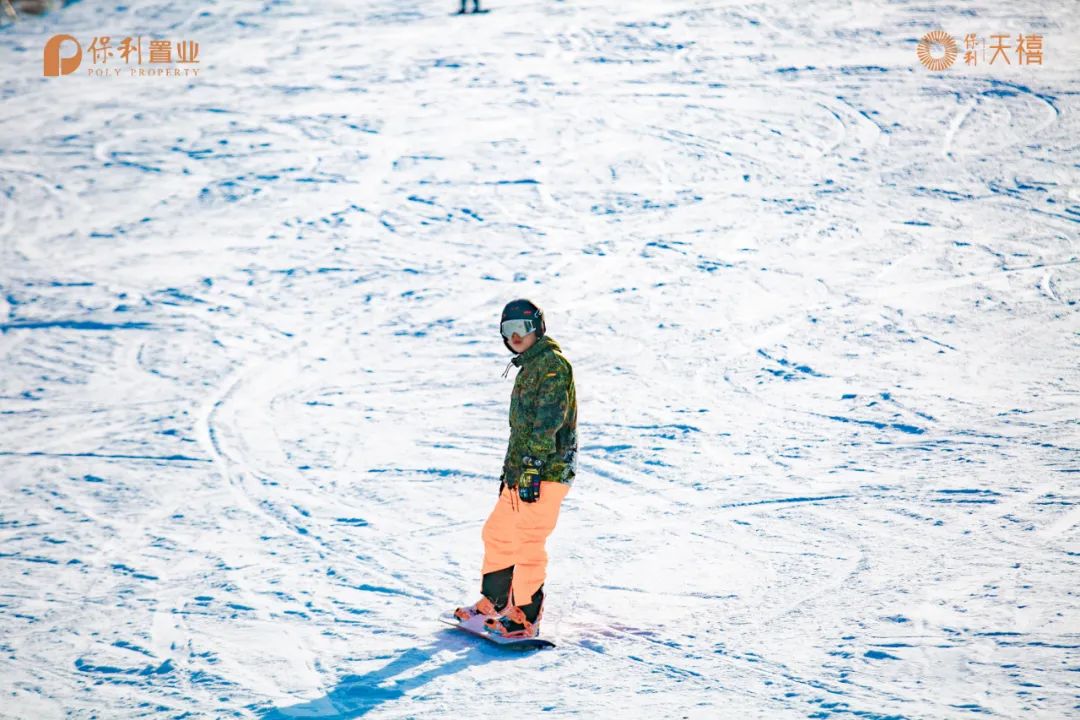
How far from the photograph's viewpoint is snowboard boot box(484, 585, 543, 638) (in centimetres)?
529

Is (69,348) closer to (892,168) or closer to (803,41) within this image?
(892,168)

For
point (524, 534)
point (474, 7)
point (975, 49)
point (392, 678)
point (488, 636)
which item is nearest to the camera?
point (392, 678)

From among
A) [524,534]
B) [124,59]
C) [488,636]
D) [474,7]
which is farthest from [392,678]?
[124,59]

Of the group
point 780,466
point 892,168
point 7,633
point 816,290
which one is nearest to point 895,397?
point 780,466

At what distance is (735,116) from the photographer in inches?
531

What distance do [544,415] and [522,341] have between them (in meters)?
0.34

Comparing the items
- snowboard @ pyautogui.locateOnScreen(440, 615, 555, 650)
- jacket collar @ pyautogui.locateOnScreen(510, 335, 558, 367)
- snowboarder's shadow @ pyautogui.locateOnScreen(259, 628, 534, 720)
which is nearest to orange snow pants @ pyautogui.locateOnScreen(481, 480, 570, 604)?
snowboard @ pyautogui.locateOnScreen(440, 615, 555, 650)

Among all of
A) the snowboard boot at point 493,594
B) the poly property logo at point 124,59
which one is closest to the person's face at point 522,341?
the snowboard boot at point 493,594

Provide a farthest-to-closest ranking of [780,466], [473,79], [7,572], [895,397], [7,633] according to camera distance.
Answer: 1. [473,79]
2. [895,397]
3. [780,466]
4. [7,572]
5. [7,633]

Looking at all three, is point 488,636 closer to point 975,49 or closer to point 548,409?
point 548,409

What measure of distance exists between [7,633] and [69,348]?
4.64 m

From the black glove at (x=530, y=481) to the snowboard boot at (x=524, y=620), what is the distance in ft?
1.60

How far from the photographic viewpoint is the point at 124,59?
17.6 meters

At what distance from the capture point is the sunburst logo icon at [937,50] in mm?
14430
